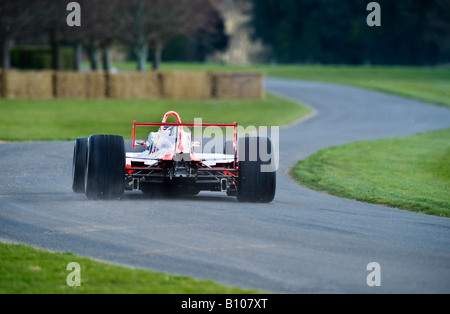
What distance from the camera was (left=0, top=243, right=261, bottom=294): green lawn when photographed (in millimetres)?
9359

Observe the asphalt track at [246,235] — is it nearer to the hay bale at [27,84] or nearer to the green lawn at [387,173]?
the green lawn at [387,173]

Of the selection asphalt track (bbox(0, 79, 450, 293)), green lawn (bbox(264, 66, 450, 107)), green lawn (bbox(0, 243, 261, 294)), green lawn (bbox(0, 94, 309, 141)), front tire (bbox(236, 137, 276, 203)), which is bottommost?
green lawn (bbox(0, 94, 309, 141))

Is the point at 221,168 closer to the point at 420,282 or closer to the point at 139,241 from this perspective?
the point at 139,241

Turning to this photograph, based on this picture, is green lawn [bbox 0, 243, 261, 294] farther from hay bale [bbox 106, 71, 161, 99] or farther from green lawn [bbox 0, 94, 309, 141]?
hay bale [bbox 106, 71, 161, 99]

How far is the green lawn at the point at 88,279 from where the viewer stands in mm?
9359

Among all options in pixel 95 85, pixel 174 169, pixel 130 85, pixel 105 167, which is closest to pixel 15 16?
pixel 95 85

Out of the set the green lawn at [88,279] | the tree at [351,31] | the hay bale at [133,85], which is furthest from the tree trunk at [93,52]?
the green lawn at [88,279]

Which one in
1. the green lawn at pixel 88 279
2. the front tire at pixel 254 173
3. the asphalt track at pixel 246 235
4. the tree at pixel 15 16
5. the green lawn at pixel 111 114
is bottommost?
the green lawn at pixel 111 114

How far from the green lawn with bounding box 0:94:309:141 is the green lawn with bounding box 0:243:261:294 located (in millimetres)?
20150

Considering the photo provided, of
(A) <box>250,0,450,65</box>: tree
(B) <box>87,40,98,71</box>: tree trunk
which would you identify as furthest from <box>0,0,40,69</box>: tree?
(A) <box>250,0,450,65</box>: tree

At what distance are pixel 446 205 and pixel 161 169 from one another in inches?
195

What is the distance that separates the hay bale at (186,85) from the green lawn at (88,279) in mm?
46349

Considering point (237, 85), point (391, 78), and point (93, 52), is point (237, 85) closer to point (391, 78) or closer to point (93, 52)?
point (93, 52)

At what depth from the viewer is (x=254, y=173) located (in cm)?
1520
